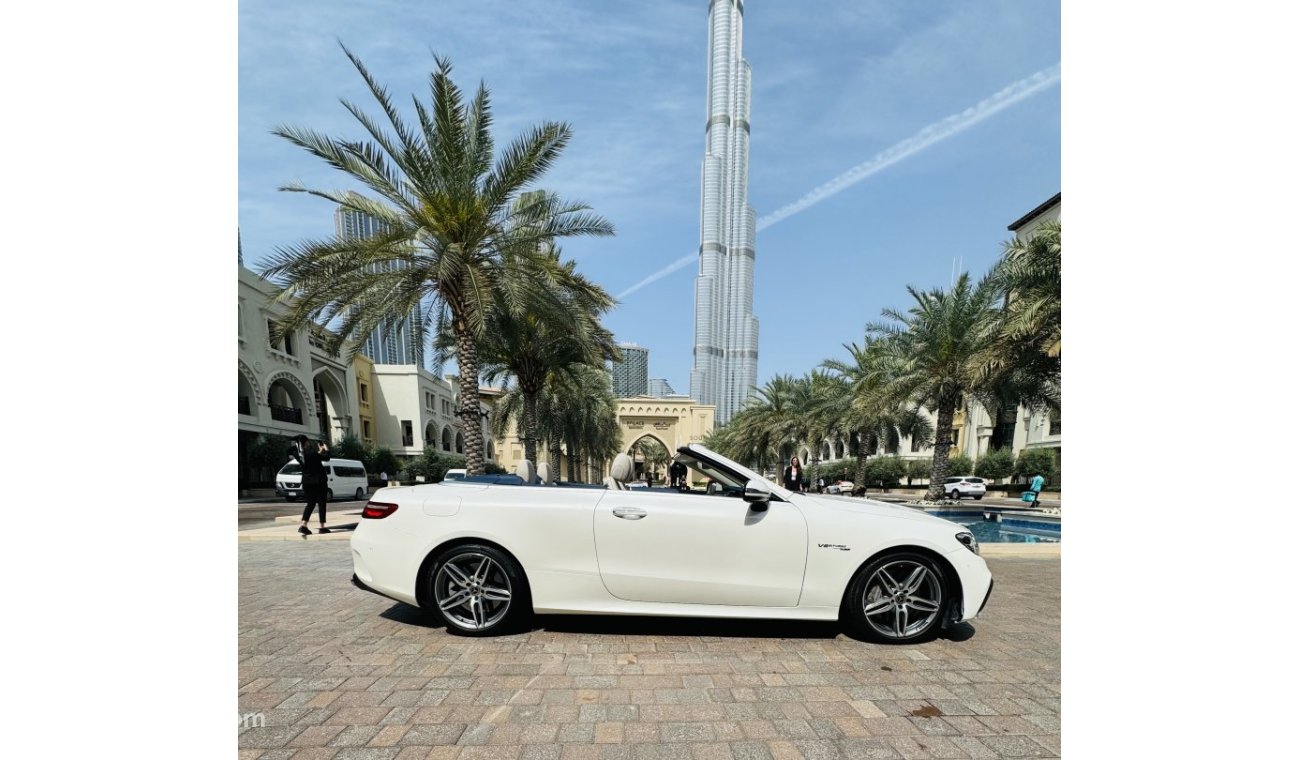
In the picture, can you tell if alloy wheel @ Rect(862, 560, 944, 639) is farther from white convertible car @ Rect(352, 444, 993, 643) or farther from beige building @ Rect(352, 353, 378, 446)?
beige building @ Rect(352, 353, 378, 446)

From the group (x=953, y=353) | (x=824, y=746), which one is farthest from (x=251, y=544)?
(x=953, y=353)

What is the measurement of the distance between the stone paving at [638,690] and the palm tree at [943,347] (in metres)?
15.2

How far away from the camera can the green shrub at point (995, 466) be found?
42.4m

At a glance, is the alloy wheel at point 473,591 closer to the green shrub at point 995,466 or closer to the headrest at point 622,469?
the headrest at point 622,469

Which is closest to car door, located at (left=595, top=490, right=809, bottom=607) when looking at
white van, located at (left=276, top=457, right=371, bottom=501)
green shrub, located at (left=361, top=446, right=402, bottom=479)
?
white van, located at (left=276, top=457, right=371, bottom=501)

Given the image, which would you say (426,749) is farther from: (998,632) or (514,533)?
(998,632)

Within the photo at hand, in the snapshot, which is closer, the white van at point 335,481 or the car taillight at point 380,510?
the car taillight at point 380,510

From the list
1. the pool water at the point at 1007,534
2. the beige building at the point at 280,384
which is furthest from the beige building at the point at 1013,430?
the beige building at the point at 280,384

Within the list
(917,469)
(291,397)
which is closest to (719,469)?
(291,397)

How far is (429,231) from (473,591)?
920cm

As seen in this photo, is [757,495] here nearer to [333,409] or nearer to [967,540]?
[967,540]

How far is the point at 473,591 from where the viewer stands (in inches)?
152
